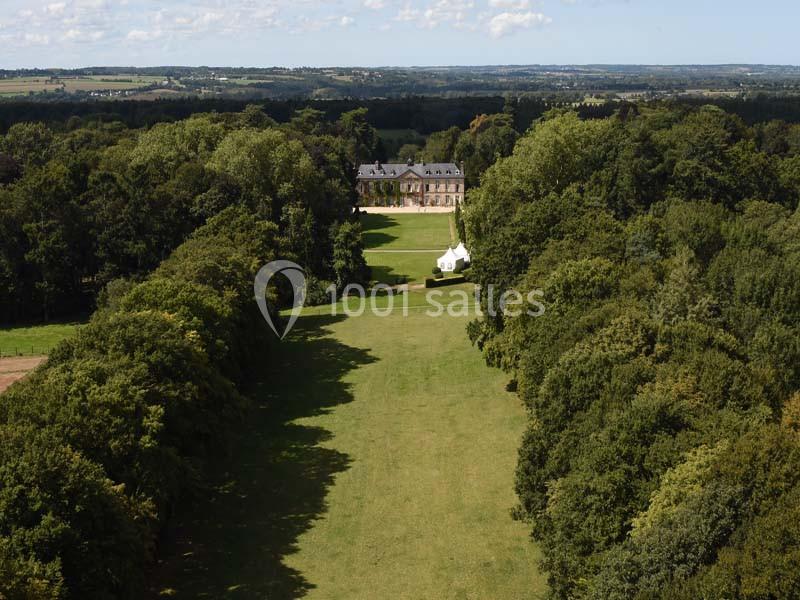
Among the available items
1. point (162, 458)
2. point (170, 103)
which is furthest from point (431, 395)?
point (170, 103)

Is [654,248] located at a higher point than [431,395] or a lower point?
higher

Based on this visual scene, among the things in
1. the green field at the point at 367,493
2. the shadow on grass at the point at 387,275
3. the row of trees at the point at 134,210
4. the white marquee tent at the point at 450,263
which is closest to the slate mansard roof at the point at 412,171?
the row of trees at the point at 134,210

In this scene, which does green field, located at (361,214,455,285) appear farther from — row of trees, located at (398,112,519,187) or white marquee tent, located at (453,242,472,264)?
row of trees, located at (398,112,519,187)

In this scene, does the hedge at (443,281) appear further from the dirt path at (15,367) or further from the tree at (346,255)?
the dirt path at (15,367)

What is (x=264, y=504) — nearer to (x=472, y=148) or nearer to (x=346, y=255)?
(x=346, y=255)

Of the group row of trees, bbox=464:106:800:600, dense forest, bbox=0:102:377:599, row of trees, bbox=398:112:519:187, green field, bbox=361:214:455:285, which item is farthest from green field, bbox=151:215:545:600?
row of trees, bbox=398:112:519:187

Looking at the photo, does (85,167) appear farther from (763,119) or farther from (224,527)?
(763,119)

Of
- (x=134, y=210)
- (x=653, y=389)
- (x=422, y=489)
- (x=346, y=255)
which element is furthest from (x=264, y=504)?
(x=134, y=210)
